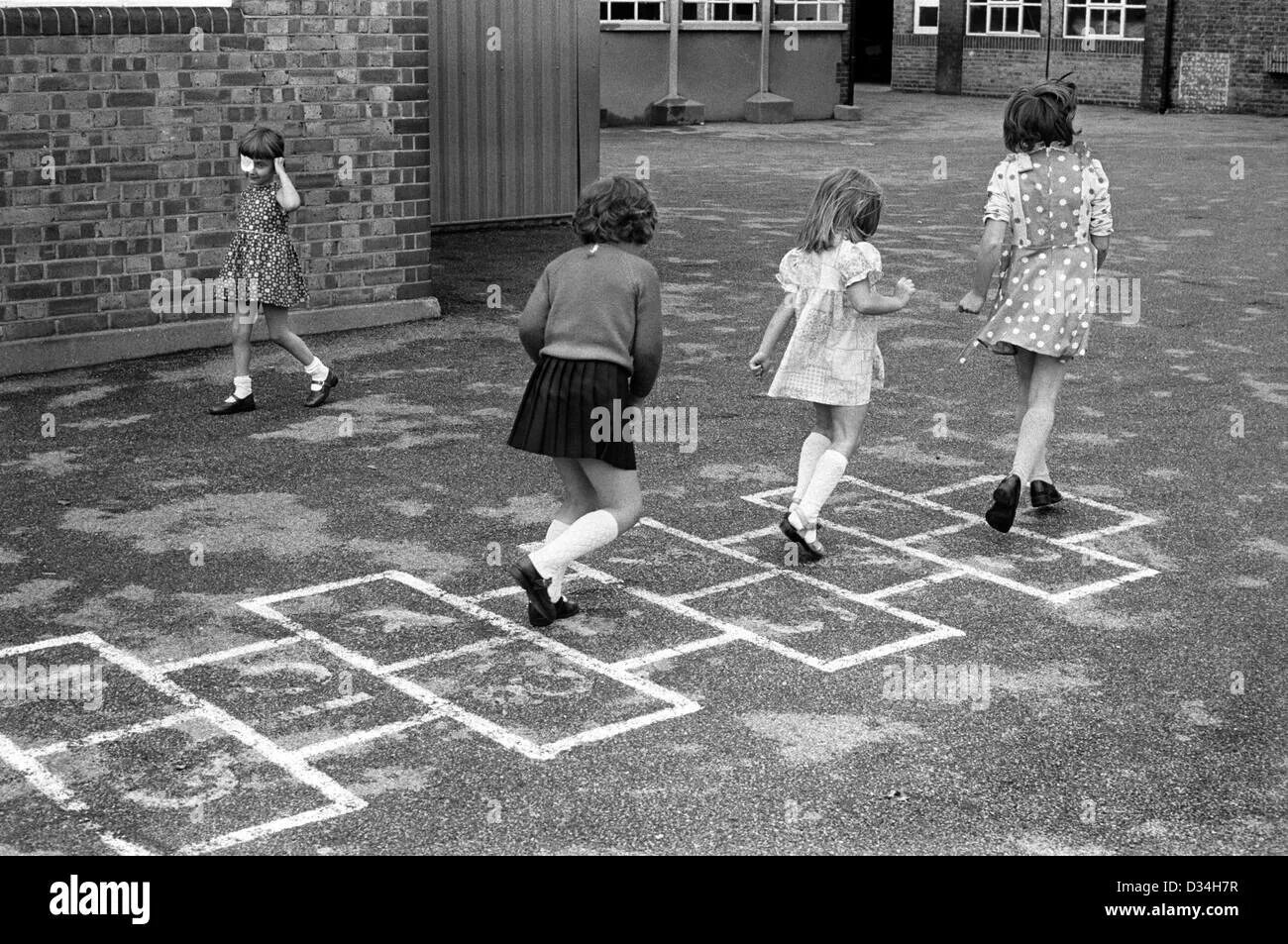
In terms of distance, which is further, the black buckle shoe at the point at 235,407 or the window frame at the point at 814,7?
the window frame at the point at 814,7

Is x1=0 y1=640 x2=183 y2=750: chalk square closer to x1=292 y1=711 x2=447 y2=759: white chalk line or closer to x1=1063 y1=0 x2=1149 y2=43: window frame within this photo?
x1=292 y1=711 x2=447 y2=759: white chalk line

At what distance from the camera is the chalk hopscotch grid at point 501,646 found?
192 inches

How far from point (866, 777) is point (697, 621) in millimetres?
1376

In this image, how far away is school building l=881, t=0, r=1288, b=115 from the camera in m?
32.1

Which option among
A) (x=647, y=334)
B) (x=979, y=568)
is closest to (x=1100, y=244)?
(x=979, y=568)

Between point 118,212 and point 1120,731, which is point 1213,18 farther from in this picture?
point 1120,731

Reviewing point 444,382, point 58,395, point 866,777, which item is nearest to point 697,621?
point 866,777

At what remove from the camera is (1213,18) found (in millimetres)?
32625

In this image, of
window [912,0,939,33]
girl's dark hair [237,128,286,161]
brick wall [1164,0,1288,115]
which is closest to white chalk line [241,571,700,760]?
girl's dark hair [237,128,286,161]

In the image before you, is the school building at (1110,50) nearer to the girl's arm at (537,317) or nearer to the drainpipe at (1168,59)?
the drainpipe at (1168,59)

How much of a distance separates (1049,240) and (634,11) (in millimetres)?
23407

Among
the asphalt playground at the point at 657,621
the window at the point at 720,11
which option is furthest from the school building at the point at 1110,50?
the asphalt playground at the point at 657,621

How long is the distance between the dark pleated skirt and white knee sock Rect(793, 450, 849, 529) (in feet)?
3.73

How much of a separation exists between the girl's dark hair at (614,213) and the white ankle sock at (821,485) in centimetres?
144
